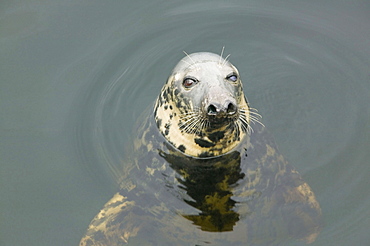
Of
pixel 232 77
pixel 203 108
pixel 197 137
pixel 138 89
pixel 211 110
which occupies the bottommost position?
pixel 211 110

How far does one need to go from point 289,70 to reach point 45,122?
11.8 feet

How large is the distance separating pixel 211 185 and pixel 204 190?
97 millimetres

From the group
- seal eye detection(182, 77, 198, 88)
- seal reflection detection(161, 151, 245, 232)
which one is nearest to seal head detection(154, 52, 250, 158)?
seal eye detection(182, 77, 198, 88)

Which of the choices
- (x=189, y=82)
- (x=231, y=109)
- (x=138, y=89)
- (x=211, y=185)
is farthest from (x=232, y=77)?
(x=138, y=89)

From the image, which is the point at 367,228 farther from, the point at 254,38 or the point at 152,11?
the point at 152,11

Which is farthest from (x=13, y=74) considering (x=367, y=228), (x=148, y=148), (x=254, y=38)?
(x=367, y=228)

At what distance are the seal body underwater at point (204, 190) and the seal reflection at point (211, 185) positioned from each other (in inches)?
0.4

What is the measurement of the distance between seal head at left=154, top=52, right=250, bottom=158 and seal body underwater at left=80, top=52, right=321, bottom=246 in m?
0.01

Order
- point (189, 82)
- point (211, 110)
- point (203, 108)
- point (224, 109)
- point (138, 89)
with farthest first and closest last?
point (138, 89)
point (189, 82)
point (203, 108)
point (211, 110)
point (224, 109)

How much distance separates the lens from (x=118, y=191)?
266 inches

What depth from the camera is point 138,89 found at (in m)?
8.41

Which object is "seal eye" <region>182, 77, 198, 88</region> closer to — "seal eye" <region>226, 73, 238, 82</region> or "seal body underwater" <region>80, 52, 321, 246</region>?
"seal body underwater" <region>80, 52, 321, 246</region>

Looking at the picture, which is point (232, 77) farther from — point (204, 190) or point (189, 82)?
point (204, 190)

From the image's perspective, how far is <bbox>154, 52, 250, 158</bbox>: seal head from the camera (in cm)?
580
